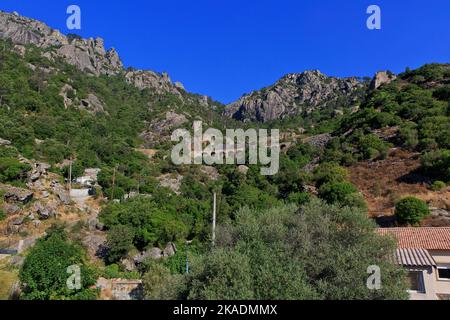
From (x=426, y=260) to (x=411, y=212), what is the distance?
35.8 ft

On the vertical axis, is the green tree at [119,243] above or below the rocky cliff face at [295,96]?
below

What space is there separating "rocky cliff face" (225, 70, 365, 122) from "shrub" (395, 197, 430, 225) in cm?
7049

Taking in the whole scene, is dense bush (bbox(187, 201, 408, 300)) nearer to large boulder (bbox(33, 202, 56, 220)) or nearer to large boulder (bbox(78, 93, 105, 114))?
large boulder (bbox(33, 202, 56, 220))

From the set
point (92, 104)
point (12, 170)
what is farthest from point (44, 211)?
point (92, 104)

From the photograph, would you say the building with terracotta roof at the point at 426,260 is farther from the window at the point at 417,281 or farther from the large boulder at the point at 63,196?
the large boulder at the point at 63,196

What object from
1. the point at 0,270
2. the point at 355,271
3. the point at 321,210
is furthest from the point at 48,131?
the point at 355,271

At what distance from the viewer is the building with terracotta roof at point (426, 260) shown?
13.9m

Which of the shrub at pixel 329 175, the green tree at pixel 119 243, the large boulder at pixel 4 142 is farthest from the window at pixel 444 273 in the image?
the large boulder at pixel 4 142

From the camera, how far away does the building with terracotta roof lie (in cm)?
1391

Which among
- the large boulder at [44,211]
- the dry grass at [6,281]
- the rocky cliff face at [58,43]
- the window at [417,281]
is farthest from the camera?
the rocky cliff face at [58,43]

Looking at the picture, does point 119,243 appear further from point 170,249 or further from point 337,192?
point 337,192

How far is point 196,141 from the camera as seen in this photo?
66750 mm

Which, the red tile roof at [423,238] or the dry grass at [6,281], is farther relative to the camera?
the red tile roof at [423,238]

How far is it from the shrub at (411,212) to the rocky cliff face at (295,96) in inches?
2775
